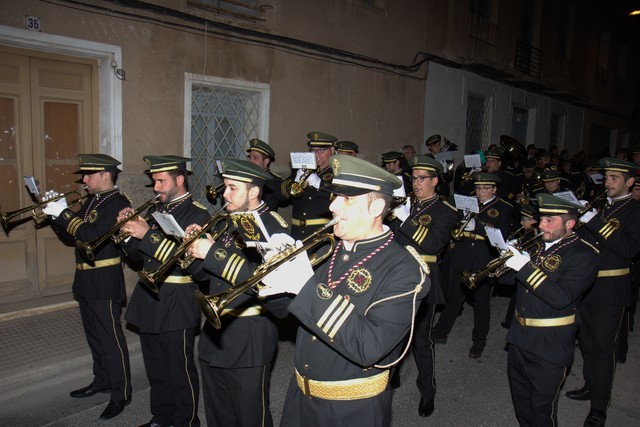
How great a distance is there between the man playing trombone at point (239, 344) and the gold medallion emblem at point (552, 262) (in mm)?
2108

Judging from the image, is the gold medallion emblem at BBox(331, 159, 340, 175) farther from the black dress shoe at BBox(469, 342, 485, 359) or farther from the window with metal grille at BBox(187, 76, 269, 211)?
the window with metal grille at BBox(187, 76, 269, 211)

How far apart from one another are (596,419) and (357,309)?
3465 millimetres

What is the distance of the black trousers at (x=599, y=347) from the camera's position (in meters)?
4.62

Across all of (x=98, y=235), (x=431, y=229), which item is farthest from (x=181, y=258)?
(x=431, y=229)

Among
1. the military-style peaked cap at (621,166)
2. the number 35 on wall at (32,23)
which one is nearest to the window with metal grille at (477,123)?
the military-style peaked cap at (621,166)

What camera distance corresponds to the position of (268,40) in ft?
27.4

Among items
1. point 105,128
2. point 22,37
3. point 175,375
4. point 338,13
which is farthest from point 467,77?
point 175,375

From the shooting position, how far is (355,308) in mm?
2504

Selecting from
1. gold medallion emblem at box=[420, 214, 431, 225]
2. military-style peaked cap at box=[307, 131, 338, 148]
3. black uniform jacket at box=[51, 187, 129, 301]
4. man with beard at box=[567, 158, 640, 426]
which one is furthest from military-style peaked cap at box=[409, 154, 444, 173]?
black uniform jacket at box=[51, 187, 129, 301]

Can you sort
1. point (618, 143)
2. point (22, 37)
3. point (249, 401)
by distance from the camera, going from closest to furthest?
point (249, 401) → point (22, 37) → point (618, 143)

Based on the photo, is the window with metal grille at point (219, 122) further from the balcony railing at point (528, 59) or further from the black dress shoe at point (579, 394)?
the balcony railing at point (528, 59)

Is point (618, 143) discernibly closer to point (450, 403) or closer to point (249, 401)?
point (450, 403)

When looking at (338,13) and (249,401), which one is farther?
(338,13)

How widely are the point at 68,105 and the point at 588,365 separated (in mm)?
6977
